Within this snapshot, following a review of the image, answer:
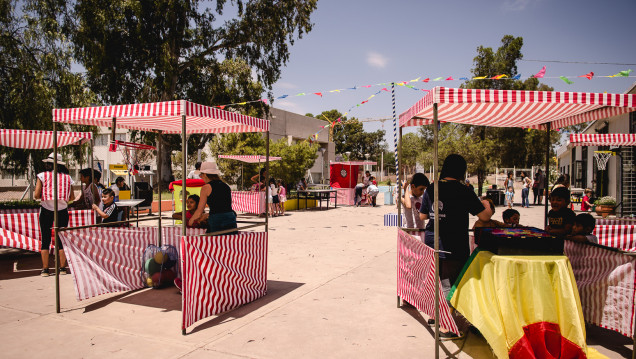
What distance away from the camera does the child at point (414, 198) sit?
579 centimetres

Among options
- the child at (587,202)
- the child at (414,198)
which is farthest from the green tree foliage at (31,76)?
the child at (587,202)

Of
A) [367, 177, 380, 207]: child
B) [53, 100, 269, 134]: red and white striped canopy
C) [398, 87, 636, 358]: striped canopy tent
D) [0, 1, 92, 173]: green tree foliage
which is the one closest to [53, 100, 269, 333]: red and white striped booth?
[53, 100, 269, 134]: red and white striped canopy

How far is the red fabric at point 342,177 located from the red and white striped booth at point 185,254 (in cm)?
1825

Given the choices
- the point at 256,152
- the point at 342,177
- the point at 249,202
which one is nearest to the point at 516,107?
the point at 249,202

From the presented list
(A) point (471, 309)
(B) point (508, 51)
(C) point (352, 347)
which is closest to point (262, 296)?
(C) point (352, 347)

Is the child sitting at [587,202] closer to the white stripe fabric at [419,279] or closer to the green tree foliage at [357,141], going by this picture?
the white stripe fabric at [419,279]

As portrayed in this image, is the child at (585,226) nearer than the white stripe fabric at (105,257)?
Yes

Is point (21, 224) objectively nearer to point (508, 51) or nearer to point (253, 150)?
point (253, 150)

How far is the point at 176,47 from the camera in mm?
18547

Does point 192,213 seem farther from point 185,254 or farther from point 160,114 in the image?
point 185,254

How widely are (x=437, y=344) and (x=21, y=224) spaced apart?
7.03 meters

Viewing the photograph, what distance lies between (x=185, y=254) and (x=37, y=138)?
5680 millimetres

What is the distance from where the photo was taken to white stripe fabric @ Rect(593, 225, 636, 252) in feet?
18.2

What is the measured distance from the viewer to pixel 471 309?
350cm
